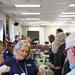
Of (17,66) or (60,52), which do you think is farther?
(60,52)

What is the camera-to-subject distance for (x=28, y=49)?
2.85 m

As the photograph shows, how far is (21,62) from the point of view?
2.80m

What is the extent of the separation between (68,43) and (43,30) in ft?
66.9

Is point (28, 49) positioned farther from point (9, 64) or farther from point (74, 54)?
point (74, 54)

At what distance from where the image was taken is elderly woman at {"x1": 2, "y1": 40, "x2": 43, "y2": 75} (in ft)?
8.91

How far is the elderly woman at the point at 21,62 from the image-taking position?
2.72 metres

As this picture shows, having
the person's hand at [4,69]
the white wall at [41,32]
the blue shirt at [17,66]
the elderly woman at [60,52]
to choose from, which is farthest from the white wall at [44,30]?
the person's hand at [4,69]

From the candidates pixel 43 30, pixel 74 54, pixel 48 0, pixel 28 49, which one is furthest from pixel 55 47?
pixel 43 30

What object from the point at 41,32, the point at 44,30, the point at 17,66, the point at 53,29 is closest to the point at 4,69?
the point at 17,66

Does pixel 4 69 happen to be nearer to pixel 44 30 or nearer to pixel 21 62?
pixel 21 62

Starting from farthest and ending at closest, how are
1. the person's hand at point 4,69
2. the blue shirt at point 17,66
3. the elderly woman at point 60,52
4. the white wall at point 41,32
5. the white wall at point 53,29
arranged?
the white wall at point 53,29
the white wall at point 41,32
the elderly woman at point 60,52
the blue shirt at point 17,66
the person's hand at point 4,69

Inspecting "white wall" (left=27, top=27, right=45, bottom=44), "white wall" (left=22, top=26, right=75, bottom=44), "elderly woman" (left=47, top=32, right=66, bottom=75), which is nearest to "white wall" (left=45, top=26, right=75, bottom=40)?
"white wall" (left=22, top=26, right=75, bottom=44)

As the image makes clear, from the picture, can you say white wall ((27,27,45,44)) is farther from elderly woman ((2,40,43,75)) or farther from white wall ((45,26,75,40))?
elderly woman ((2,40,43,75))

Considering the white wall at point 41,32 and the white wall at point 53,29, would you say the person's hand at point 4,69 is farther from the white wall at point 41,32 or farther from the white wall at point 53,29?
the white wall at point 53,29
